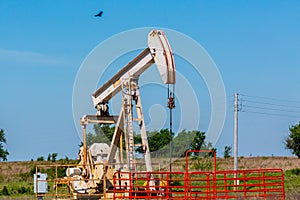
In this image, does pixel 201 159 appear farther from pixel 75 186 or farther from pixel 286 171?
pixel 75 186

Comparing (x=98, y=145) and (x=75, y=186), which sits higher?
(x=98, y=145)

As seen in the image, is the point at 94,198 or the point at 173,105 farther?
the point at 94,198

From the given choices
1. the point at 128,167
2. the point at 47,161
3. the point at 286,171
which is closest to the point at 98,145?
the point at 128,167

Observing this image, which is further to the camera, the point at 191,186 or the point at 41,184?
the point at 41,184

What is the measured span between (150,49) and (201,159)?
2532cm

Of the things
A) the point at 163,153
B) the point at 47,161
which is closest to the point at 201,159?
the point at 47,161

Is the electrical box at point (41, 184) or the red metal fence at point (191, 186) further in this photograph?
the electrical box at point (41, 184)

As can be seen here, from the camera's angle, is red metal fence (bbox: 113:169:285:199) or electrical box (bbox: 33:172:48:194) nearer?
red metal fence (bbox: 113:169:285:199)

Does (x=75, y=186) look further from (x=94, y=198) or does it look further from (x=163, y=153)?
(x=163, y=153)

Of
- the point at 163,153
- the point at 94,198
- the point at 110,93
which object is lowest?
the point at 94,198

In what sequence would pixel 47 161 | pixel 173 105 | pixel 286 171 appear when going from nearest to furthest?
1. pixel 173 105
2. pixel 286 171
3. pixel 47 161

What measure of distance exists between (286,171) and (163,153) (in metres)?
19.9

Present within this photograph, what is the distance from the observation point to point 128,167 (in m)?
17.6

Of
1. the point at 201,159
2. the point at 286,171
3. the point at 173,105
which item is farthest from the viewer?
the point at 201,159
